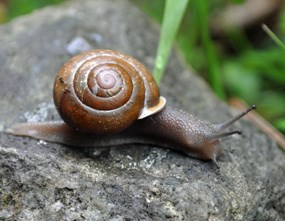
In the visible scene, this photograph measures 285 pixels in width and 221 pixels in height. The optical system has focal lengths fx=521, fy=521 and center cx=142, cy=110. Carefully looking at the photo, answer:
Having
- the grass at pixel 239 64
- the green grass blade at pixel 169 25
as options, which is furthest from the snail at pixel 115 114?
the grass at pixel 239 64

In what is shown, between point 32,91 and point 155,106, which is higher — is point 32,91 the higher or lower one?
the lower one

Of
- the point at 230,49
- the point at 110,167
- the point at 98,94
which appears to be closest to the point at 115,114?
the point at 98,94

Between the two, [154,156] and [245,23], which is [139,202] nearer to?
[154,156]

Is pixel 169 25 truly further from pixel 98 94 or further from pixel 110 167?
pixel 110 167

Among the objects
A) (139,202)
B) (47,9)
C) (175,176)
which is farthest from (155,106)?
(47,9)

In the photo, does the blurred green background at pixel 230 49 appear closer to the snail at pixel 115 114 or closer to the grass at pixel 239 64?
the grass at pixel 239 64

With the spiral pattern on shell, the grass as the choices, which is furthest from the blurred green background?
the spiral pattern on shell
